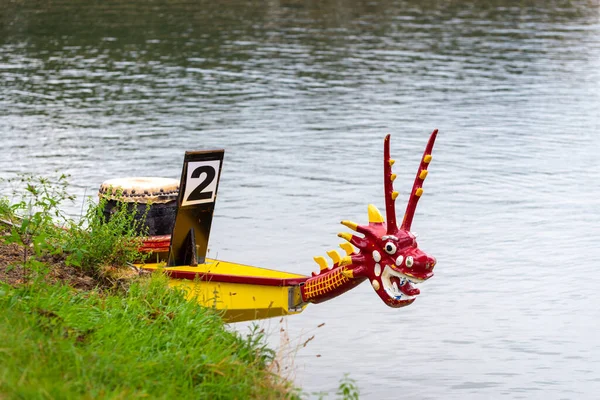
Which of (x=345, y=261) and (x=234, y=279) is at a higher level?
(x=345, y=261)

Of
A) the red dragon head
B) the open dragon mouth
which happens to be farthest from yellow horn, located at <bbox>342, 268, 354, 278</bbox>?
the open dragon mouth

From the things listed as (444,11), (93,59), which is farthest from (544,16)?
(93,59)

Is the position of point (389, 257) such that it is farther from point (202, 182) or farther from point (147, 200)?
point (147, 200)

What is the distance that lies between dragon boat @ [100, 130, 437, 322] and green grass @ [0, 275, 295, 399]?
0.62m

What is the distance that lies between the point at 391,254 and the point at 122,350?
2382 millimetres

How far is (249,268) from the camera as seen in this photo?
10000 millimetres

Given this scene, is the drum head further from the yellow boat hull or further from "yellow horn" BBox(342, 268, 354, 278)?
"yellow horn" BBox(342, 268, 354, 278)

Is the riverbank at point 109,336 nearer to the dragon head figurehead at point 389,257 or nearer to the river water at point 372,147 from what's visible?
the dragon head figurehead at point 389,257

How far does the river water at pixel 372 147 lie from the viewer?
11.2 metres

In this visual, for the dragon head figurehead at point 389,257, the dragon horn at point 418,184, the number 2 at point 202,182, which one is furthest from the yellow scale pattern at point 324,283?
the number 2 at point 202,182

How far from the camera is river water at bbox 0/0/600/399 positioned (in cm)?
1116

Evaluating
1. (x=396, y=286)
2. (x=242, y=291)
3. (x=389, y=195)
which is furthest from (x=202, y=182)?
(x=396, y=286)

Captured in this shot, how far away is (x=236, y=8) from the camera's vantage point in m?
47.4

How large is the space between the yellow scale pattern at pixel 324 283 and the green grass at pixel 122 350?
0.79 meters
